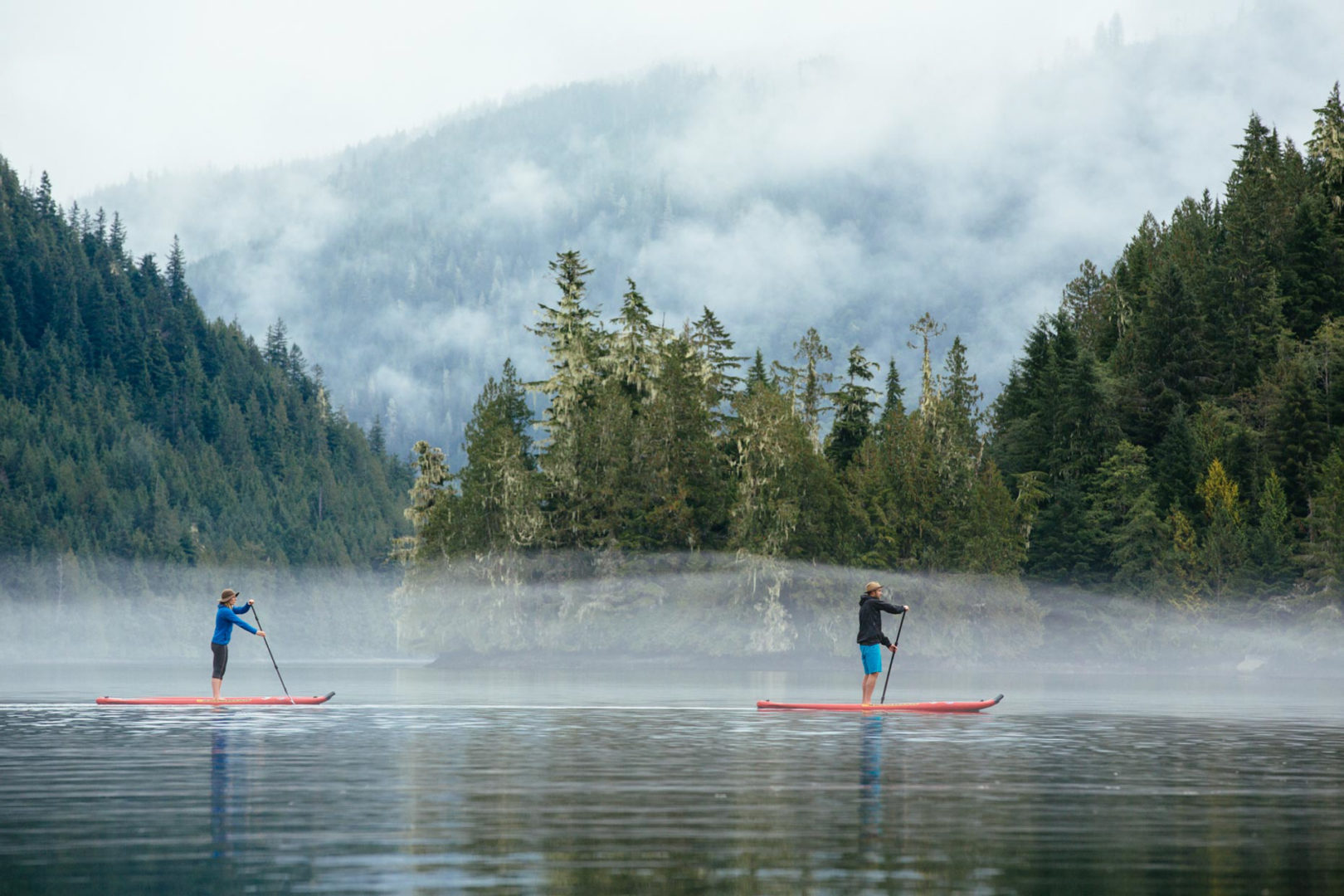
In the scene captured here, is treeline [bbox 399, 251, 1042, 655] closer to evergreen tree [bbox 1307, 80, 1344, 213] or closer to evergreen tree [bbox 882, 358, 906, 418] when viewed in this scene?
evergreen tree [bbox 882, 358, 906, 418]

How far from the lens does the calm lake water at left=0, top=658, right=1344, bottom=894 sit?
36.5 feet

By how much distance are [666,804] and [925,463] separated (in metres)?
84.2

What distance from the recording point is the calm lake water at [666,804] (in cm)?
1113

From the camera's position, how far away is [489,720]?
29.3 metres

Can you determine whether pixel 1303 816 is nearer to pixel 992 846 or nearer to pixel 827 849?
pixel 992 846

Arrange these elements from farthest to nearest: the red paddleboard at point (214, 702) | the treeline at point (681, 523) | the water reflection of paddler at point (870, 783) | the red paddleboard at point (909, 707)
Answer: the treeline at point (681, 523), the red paddleboard at point (214, 702), the red paddleboard at point (909, 707), the water reflection of paddler at point (870, 783)

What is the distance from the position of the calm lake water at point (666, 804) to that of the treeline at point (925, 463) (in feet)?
211

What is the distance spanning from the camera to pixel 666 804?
15305 mm

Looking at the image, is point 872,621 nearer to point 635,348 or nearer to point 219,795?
point 219,795

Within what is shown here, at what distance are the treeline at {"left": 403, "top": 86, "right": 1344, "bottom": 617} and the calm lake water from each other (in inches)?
2536

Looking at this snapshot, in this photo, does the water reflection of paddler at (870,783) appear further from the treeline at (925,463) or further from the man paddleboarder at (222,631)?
the treeline at (925,463)

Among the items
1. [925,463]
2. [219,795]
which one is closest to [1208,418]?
[925,463]

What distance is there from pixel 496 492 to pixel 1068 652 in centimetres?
3578

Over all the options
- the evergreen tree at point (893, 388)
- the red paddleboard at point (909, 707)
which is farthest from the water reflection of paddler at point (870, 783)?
the evergreen tree at point (893, 388)
